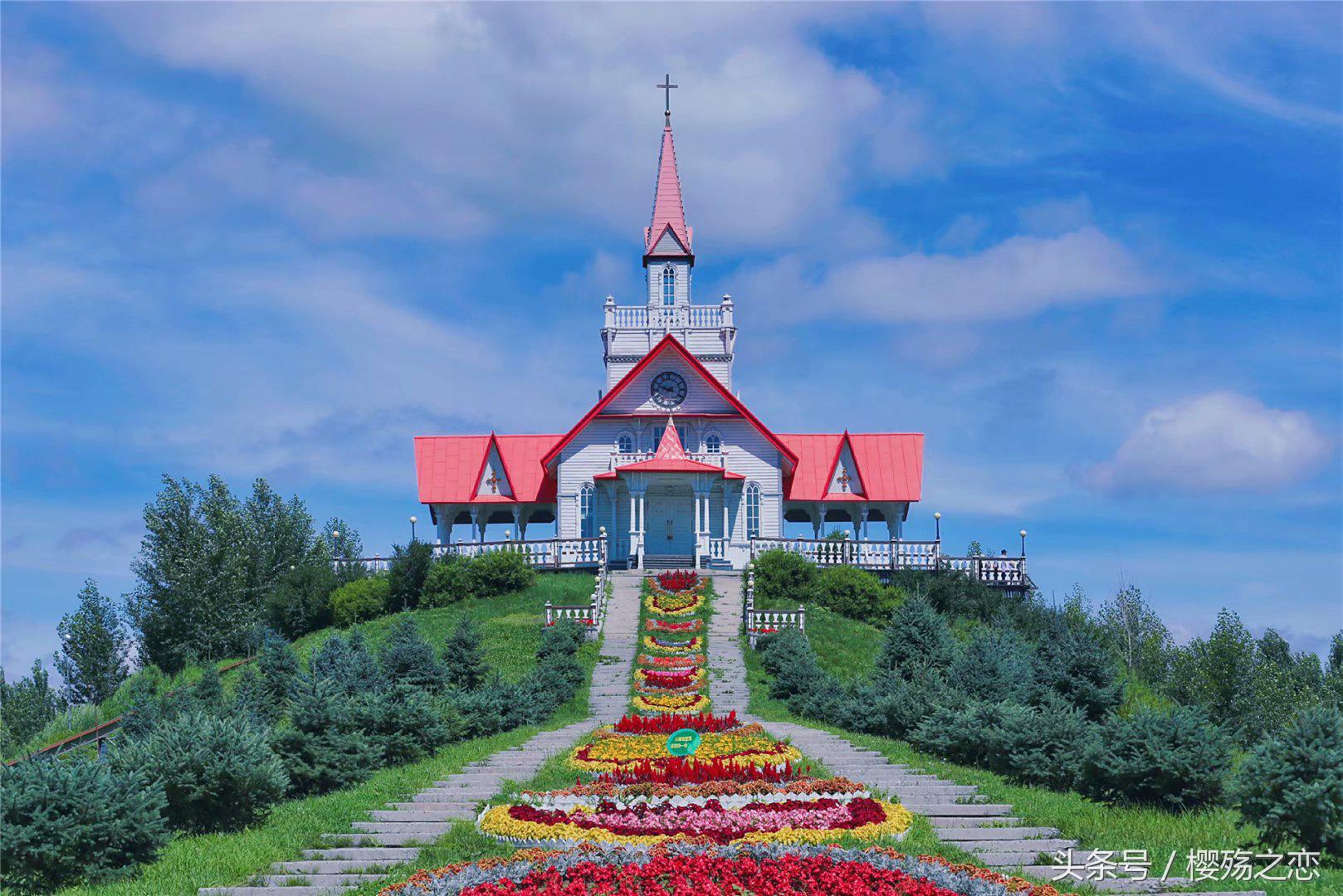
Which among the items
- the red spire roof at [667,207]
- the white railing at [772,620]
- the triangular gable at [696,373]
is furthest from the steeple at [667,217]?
the white railing at [772,620]

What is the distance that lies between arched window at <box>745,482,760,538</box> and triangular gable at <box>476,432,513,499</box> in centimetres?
919

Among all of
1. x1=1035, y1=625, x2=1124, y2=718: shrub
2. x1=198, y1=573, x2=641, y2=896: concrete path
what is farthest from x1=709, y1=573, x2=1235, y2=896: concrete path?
x1=198, y1=573, x2=641, y2=896: concrete path

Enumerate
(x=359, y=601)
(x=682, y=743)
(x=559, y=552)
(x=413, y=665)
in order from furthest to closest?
(x=559, y=552)
(x=359, y=601)
(x=413, y=665)
(x=682, y=743)

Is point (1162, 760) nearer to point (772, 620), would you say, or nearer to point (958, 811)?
point (958, 811)

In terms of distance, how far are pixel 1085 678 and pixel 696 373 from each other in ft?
76.4

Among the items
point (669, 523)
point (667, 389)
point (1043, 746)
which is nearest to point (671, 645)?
point (669, 523)

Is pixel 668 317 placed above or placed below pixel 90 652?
above

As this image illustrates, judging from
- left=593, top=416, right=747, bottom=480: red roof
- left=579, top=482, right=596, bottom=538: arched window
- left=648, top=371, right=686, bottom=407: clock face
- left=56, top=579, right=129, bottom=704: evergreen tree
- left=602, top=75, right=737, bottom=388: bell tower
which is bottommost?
left=56, top=579, right=129, bottom=704: evergreen tree

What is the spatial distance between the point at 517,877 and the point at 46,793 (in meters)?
4.59

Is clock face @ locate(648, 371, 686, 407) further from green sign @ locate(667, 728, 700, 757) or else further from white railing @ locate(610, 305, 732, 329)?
green sign @ locate(667, 728, 700, 757)

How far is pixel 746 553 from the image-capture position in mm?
40406

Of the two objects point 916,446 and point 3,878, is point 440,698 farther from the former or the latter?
point 916,446

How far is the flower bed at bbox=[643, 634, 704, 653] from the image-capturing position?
95.2 ft

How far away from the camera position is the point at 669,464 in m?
38.9
